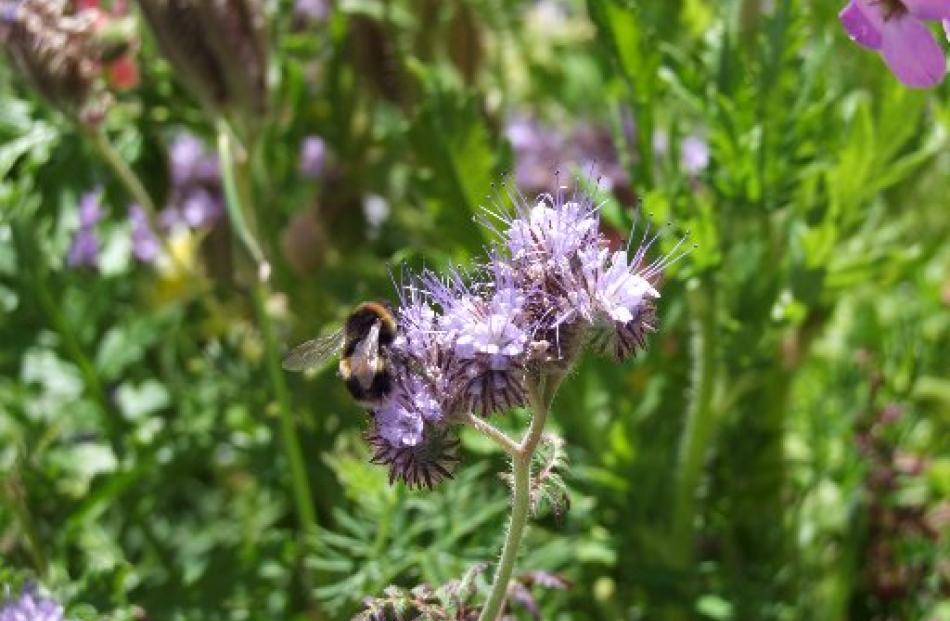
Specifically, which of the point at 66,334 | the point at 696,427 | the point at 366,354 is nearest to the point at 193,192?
the point at 66,334

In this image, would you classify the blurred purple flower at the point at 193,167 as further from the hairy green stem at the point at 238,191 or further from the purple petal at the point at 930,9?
the purple petal at the point at 930,9

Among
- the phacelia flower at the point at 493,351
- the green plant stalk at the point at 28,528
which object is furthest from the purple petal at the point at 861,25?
the green plant stalk at the point at 28,528

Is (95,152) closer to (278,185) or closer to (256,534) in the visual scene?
(278,185)

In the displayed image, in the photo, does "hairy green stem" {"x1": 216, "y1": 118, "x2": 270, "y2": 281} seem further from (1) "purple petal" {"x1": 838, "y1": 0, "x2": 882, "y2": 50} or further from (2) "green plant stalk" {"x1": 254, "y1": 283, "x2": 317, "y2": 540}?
(1) "purple petal" {"x1": 838, "y1": 0, "x2": 882, "y2": 50}

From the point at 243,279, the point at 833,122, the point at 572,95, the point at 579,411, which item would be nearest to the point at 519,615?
the point at 579,411

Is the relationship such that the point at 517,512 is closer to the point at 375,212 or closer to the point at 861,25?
the point at 861,25
